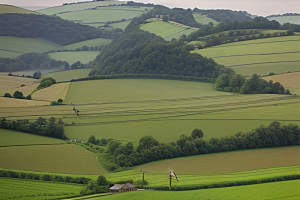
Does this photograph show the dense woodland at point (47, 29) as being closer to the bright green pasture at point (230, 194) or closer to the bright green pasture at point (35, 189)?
the bright green pasture at point (35, 189)

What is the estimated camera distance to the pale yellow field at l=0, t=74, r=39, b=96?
294 ft

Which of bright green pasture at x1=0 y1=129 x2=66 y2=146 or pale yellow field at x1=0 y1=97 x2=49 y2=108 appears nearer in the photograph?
bright green pasture at x1=0 y1=129 x2=66 y2=146

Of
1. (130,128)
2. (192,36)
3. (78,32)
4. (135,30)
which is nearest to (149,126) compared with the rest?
(130,128)

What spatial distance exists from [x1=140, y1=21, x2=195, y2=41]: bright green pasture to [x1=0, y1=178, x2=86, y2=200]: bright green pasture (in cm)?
9543

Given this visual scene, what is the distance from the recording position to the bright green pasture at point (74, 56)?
141 metres

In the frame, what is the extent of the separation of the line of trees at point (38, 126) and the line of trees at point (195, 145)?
8.23 meters

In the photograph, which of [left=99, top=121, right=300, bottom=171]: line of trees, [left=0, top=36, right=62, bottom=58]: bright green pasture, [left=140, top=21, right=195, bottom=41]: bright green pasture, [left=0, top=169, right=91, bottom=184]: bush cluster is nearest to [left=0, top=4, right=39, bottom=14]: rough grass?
[left=0, top=36, right=62, bottom=58]: bright green pasture

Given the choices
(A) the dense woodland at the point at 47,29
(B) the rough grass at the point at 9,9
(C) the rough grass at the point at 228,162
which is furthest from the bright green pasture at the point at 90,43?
(C) the rough grass at the point at 228,162

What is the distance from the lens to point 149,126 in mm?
62594

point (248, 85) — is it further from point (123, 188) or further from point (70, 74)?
point (70, 74)

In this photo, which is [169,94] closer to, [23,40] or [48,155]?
[48,155]

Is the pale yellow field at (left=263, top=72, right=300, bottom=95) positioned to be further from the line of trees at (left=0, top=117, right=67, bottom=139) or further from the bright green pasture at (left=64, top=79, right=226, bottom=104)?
the line of trees at (left=0, top=117, right=67, bottom=139)

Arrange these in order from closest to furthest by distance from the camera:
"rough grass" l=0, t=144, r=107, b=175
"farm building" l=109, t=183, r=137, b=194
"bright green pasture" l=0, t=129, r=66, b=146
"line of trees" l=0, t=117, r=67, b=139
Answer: "farm building" l=109, t=183, r=137, b=194 < "rough grass" l=0, t=144, r=107, b=175 < "bright green pasture" l=0, t=129, r=66, b=146 < "line of trees" l=0, t=117, r=67, b=139

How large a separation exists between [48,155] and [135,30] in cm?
9435
